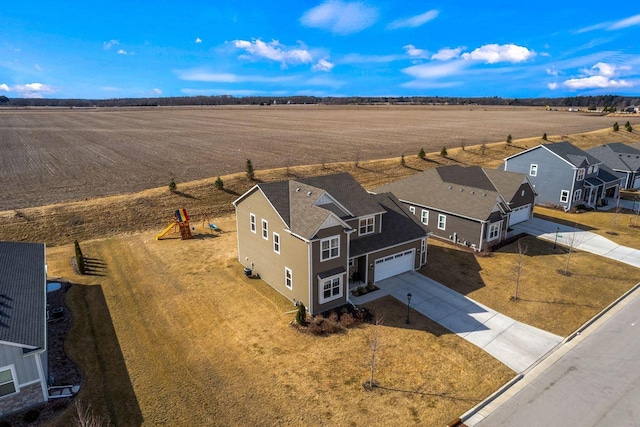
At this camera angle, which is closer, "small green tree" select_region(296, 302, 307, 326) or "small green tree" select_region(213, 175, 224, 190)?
"small green tree" select_region(296, 302, 307, 326)

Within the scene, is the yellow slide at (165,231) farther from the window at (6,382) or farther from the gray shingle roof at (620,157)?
the gray shingle roof at (620,157)

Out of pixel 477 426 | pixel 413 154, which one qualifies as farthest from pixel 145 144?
pixel 477 426

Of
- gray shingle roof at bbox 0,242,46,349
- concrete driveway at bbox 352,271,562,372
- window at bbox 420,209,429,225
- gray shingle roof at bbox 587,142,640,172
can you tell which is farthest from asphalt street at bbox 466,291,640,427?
gray shingle roof at bbox 587,142,640,172

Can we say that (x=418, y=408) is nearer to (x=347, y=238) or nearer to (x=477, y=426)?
(x=477, y=426)

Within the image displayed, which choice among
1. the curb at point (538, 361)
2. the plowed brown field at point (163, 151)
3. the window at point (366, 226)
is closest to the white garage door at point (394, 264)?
the window at point (366, 226)

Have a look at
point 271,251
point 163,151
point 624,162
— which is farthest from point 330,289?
point 163,151

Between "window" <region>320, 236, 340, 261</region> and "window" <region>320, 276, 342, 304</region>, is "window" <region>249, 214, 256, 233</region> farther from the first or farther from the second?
"window" <region>320, 276, 342, 304</region>
